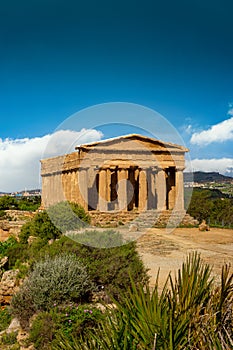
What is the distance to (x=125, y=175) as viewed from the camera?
104ft

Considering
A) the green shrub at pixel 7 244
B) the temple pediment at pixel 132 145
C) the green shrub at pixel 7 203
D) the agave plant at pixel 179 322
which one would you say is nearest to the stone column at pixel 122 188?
the temple pediment at pixel 132 145

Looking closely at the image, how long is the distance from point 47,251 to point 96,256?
1.62m

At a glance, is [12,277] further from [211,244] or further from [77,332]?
[211,244]

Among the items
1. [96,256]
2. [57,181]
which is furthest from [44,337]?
[57,181]

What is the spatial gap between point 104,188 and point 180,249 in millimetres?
14504

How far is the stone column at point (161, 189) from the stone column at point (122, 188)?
3.18m

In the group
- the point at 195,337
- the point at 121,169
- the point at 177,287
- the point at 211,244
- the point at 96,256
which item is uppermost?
the point at 121,169

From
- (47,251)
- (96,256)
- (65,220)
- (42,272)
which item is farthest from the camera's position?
(65,220)

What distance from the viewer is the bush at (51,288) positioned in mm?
8055

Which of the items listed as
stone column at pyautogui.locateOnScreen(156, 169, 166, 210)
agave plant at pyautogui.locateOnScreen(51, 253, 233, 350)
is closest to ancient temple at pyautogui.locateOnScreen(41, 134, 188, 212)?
stone column at pyautogui.locateOnScreen(156, 169, 166, 210)

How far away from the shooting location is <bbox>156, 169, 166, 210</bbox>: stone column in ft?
108

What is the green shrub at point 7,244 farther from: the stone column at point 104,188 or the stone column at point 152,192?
the stone column at point 152,192

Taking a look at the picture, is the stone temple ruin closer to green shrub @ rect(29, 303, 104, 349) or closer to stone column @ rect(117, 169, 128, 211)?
stone column @ rect(117, 169, 128, 211)

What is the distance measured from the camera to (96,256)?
1009 centimetres
